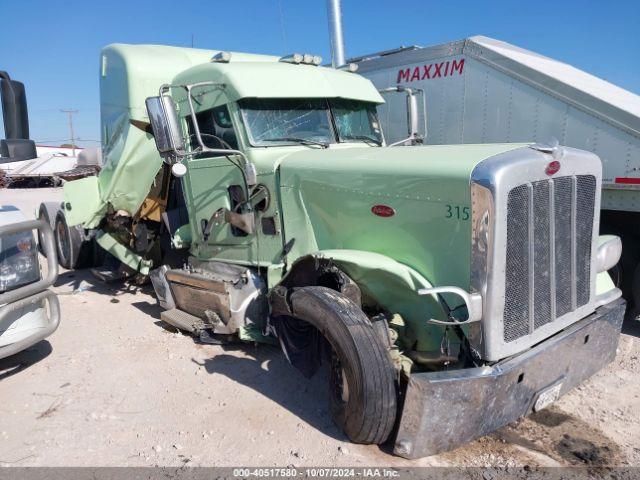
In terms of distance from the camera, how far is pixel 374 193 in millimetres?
3471

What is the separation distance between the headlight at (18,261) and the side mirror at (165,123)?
131cm

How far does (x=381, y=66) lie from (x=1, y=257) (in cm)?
581

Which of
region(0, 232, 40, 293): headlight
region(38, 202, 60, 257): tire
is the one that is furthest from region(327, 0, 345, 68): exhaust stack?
region(0, 232, 40, 293): headlight

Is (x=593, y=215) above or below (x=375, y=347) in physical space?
above

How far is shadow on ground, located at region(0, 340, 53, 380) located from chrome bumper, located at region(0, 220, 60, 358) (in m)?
0.59

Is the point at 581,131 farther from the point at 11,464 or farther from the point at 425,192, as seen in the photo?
the point at 11,464

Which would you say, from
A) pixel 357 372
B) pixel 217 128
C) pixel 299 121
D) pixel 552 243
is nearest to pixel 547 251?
pixel 552 243

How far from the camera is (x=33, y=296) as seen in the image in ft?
13.0

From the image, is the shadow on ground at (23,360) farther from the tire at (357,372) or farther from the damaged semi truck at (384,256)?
the tire at (357,372)

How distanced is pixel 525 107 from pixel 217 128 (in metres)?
3.59

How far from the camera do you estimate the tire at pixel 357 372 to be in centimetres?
293

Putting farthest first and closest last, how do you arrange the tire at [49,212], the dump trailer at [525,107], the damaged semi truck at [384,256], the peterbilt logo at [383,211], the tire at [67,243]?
the tire at [49,212] → the tire at [67,243] → the dump trailer at [525,107] → the peterbilt logo at [383,211] → the damaged semi truck at [384,256]

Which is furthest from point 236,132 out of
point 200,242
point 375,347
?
point 375,347

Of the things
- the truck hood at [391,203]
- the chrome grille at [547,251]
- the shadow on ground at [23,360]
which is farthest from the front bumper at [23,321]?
the chrome grille at [547,251]
